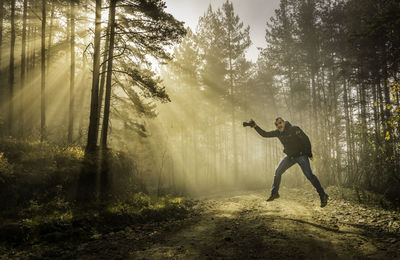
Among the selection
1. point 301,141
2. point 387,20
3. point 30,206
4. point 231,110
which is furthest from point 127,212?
point 231,110

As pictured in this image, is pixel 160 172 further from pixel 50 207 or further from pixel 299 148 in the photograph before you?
pixel 299 148

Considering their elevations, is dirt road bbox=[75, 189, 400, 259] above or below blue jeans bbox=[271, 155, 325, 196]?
below

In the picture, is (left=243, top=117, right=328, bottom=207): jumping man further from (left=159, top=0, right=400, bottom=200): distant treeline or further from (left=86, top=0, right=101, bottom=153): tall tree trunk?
(left=159, top=0, right=400, bottom=200): distant treeline

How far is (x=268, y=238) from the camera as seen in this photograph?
456 centimetres

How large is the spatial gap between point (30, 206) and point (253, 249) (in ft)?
19.7

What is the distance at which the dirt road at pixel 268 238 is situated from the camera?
3844 mm

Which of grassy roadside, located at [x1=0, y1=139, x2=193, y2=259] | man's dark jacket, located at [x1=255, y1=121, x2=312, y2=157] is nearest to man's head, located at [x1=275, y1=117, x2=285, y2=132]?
man's dark jacket, located at [x1=255, y1=121, x2=312, y2=157]

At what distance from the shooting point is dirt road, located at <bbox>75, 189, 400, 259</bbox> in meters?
3.84

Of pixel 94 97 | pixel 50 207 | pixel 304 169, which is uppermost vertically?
pixel 94 97

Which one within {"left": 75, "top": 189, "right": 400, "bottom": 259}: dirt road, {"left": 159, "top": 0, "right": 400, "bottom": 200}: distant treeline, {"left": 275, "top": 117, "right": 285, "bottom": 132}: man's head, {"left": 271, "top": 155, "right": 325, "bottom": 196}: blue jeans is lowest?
{"left": 75, "top": 189, "right": 400, "bottom": 259}: dirt road

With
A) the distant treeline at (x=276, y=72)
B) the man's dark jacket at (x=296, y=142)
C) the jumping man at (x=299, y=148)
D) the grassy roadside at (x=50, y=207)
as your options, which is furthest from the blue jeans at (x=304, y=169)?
the distant treeline at (x=276, y=72)

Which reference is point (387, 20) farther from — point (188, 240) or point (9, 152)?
point (9, 152)

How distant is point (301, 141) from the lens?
707 cm

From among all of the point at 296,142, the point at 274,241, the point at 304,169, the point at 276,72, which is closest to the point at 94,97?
the point at 296,142
